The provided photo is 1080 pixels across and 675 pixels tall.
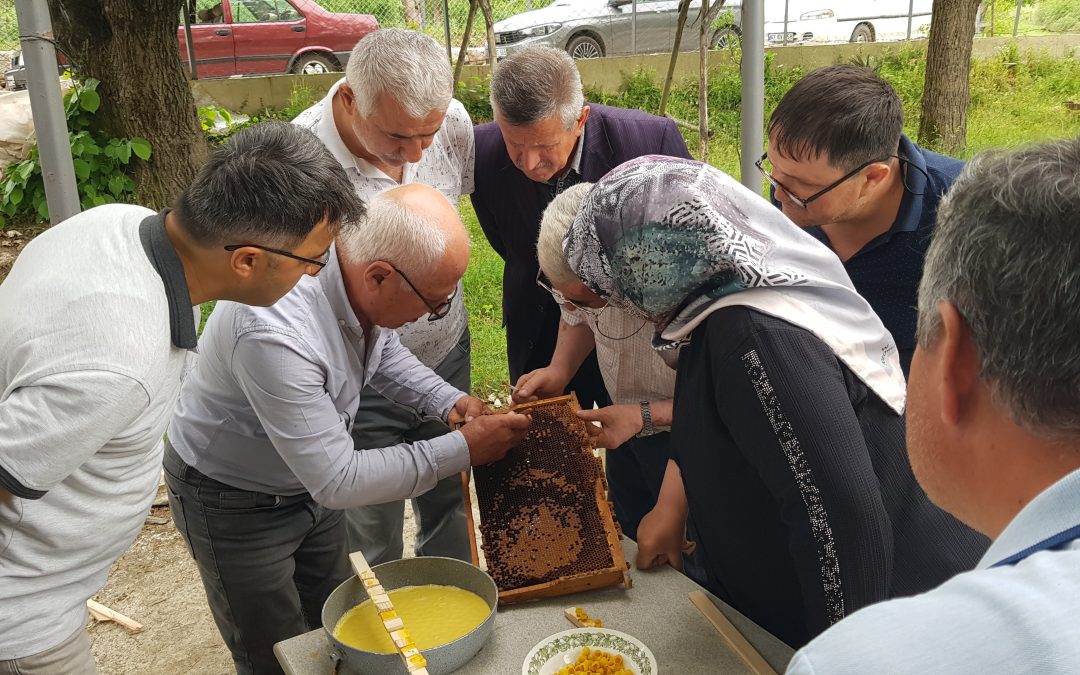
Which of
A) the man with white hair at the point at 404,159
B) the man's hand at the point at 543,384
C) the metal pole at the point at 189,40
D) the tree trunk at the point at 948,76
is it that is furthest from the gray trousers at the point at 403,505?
the metal pole at the point at 189,40

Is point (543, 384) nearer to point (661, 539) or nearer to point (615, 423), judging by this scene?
point (615, 423)

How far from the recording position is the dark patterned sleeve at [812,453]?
1.65 metres

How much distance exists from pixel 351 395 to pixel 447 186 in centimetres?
112

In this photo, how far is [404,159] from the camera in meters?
3.08

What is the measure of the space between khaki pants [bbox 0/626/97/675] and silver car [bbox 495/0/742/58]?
1120 cm

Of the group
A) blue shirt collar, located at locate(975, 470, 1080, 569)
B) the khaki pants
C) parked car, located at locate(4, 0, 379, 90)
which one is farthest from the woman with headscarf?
parked car, located at locate(4, 0, 379, 90)

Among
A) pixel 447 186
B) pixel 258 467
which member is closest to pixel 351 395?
pixel 258 467

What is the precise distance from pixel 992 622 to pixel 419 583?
1.62m

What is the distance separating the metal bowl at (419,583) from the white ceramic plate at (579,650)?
0.13 m

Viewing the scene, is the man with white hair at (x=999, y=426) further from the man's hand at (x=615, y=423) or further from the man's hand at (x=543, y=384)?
the man's hand at (x=543, y=384)

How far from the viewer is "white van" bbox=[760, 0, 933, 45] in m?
13.9

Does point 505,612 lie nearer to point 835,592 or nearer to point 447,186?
point 835,592

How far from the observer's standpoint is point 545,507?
7.86ft

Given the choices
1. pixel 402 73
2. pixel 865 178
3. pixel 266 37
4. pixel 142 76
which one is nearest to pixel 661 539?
pixel 865 178
